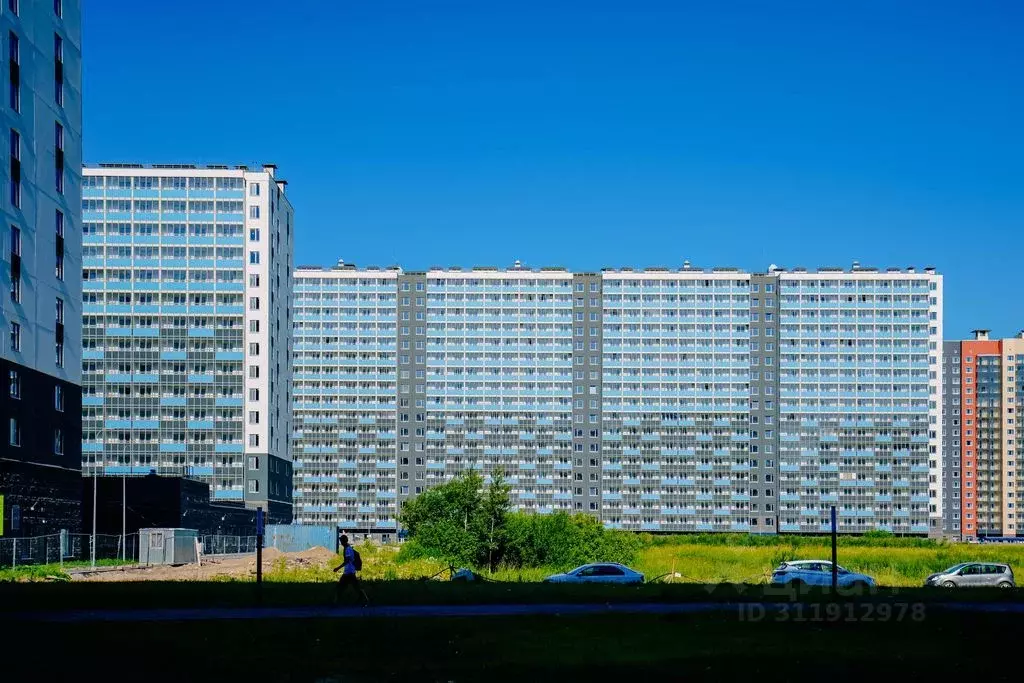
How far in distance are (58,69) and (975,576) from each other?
60.8 m

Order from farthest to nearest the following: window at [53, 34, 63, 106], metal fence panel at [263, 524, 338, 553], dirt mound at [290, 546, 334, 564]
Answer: metal fence panel at [263, 524, 338, 553]
dirt mound at [290, 546, 334, 564]
window at [53, 34, 63, 106]

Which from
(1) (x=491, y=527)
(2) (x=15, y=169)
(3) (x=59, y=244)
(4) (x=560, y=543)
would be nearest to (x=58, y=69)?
(2) (x=15, y=169)

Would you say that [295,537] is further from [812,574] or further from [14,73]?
[812,574]

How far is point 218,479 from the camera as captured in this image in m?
146

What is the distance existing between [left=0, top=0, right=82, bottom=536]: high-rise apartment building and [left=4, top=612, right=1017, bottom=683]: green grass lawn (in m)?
45.5

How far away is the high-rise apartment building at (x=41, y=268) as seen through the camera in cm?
7125

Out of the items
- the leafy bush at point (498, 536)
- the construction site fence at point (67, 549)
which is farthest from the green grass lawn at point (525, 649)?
the leafy bush at point (498, 536)

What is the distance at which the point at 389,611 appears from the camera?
33.5 m

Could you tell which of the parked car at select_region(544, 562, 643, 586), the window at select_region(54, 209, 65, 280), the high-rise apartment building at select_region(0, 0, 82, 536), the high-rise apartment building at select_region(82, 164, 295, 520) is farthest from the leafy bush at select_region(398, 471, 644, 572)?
the high-rise apartment building at select_region(82, 164, 295, 520)

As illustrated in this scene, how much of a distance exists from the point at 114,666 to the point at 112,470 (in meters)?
135

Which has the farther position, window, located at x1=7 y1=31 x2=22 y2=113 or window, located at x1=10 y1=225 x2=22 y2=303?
window, located at x1=7 y1=31 x2=22 y2=113

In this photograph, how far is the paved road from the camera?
31500 mm

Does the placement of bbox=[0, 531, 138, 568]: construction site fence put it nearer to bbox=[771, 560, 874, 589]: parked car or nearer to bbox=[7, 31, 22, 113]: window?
bbox=[7, 31, 22, 113]: window

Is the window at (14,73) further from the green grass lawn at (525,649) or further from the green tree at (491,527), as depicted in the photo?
the green grass lawn at (525,649)
